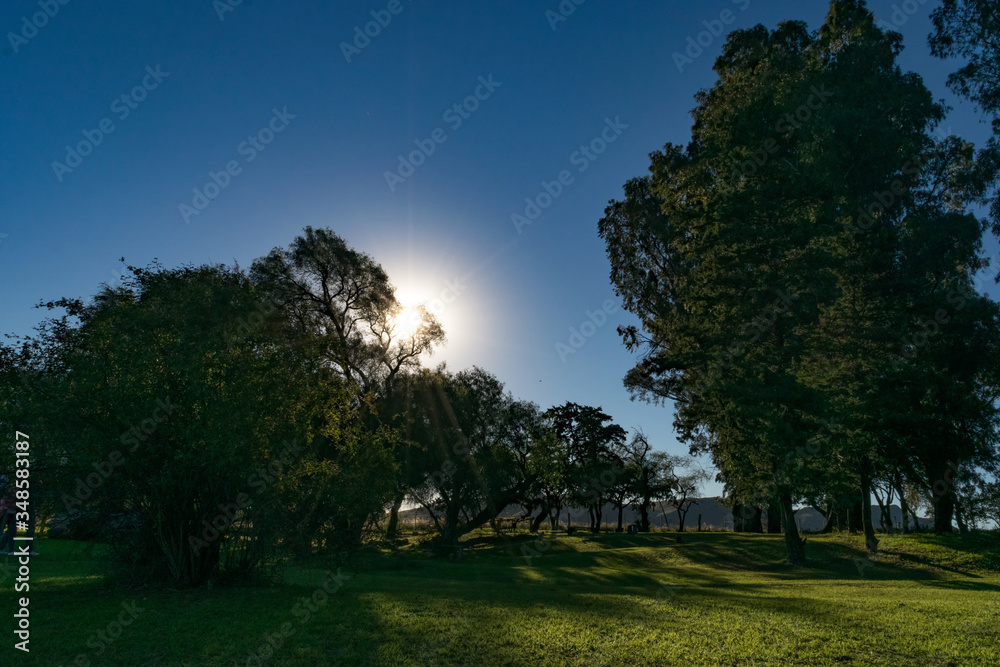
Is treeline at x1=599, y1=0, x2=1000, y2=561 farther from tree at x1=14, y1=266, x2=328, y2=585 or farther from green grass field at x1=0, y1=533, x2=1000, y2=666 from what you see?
tree at x1=14, y1=266, x2=328, y2=585

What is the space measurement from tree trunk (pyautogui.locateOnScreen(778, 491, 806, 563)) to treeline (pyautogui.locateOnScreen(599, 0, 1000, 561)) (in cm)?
10

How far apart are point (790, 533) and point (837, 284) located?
39.4 ft

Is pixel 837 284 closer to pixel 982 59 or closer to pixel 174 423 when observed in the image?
pixel 982 59

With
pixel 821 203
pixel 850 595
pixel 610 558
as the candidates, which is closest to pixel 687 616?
pixel 850 595

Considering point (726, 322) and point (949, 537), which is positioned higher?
point (726, 322)

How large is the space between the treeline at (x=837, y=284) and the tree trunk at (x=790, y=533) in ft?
0.33

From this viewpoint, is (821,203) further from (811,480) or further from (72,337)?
(72,337)

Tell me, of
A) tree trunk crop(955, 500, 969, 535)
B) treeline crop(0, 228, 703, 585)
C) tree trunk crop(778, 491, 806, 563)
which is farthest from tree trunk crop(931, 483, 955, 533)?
treeline crop(0, 228, 703, 585)

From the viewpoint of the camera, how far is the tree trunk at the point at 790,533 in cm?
2873

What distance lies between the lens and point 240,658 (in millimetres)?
8883

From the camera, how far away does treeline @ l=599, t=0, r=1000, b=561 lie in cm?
2680

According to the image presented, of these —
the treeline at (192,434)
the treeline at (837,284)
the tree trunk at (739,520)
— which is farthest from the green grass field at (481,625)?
the tree trunk at (739,520)

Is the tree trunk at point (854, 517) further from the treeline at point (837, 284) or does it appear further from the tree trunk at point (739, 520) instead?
the tree trunk at point (739, 520)

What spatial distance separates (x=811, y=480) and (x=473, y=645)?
22597mm
